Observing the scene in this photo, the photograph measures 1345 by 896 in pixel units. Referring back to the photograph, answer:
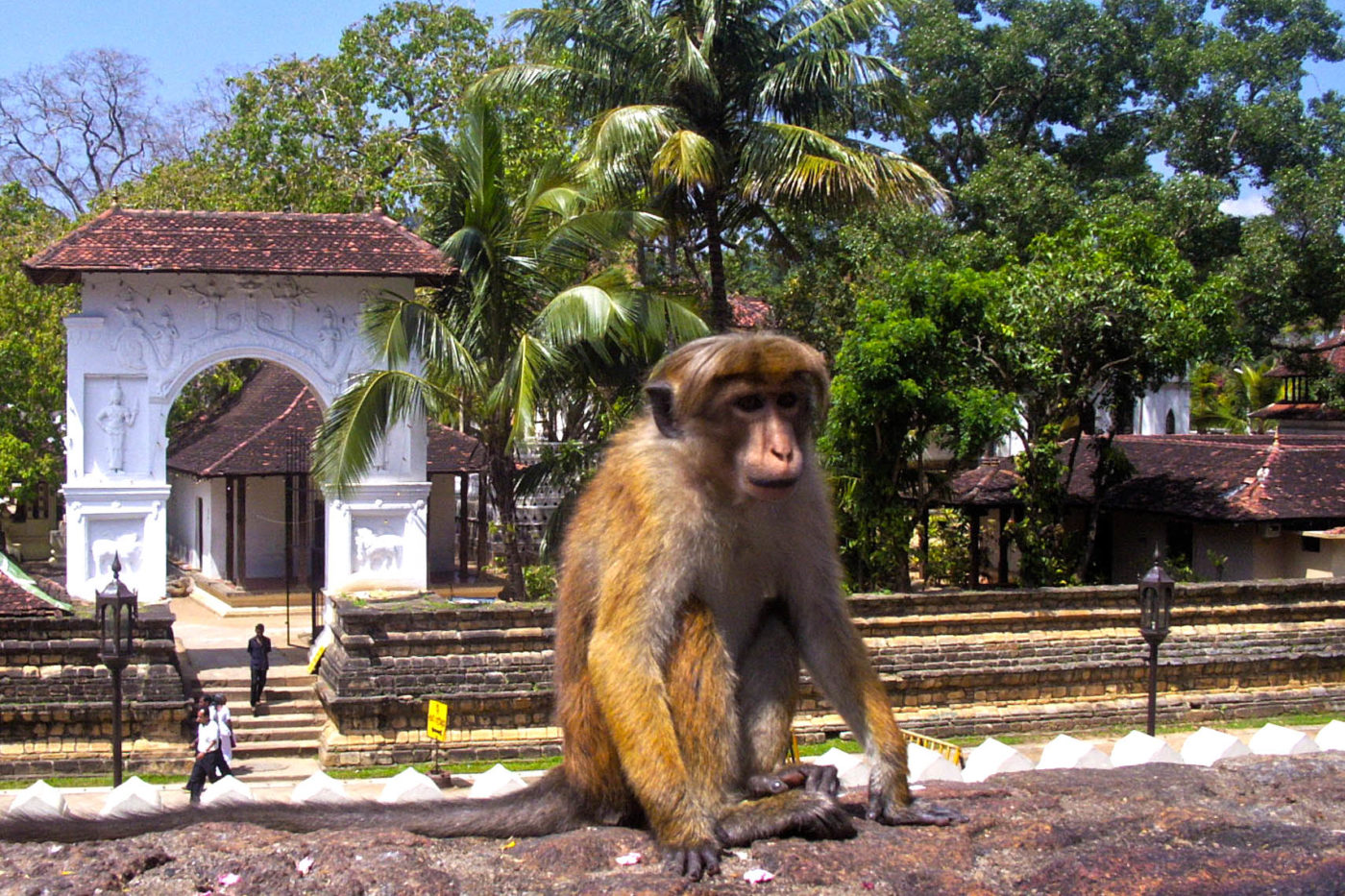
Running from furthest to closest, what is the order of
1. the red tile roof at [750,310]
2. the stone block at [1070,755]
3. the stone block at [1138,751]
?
the red tile roof at [750,310]
the stone block at [1138,751]
the stone block at [1070,755]

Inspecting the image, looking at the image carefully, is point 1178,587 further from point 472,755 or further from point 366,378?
point 366,378

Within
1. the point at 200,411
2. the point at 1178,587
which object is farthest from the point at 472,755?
the point at 200,411

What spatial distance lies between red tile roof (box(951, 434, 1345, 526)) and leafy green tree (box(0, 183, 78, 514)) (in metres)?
19.0

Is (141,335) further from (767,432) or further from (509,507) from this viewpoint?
(767,432)

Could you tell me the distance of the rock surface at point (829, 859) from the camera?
12.1 feet

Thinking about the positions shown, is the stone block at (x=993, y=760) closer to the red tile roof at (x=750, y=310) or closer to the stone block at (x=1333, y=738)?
the stone block at (x=1333, y=738)

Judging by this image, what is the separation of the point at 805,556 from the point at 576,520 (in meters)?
0.87

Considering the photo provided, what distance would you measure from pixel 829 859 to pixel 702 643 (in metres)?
0.82

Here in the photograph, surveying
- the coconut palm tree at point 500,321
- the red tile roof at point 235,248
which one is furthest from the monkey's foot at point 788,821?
the red tile roof at point 235,248

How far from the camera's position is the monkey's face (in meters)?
4.17

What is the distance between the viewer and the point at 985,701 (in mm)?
16984

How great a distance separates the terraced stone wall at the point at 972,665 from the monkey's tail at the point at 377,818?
10.7 m

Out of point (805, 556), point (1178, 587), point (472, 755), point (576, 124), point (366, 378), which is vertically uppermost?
point (576, 124)

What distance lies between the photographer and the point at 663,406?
14.9ft
